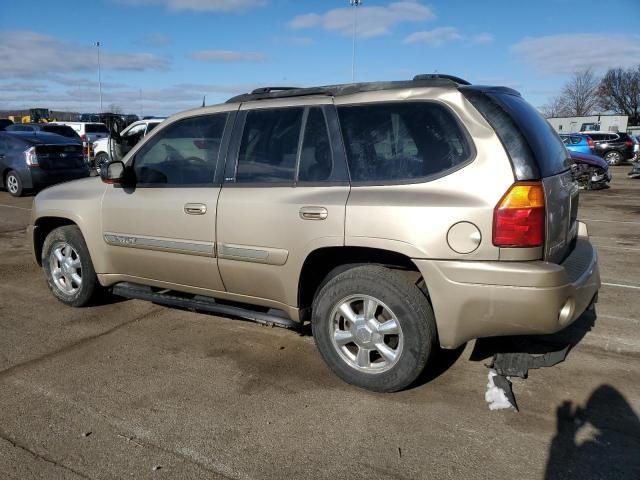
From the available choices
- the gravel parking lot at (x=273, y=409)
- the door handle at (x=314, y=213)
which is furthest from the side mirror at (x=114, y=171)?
the door handle at (x=314, y=213)

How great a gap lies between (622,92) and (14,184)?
7425cm

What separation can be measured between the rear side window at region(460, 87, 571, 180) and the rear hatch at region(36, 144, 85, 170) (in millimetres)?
12356

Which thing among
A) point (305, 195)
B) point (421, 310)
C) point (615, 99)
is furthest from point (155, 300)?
point (615, 99)

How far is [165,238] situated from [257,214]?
0.91 metres

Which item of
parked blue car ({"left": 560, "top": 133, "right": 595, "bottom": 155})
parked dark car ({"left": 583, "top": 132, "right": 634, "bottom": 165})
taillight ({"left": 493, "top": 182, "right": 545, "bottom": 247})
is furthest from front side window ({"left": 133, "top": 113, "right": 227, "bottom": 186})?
parked dark car ({"left": 583, "top": 132, "right": 634, "bottom": 165})

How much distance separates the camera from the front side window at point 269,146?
12.0 feet

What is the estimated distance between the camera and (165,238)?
4117 mm

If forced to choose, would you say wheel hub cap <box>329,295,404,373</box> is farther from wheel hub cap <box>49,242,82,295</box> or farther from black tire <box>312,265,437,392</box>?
wheel hub cap <box>49,242,82,295</box>

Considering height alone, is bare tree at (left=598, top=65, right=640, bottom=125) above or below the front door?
above

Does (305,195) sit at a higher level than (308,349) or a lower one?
higher

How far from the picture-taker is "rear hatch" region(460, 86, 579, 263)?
292 cm

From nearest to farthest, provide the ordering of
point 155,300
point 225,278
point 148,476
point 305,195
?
point 148,476 → point 305,195 → point 225,278 → point 155,300

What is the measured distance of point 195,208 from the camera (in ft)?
12.9

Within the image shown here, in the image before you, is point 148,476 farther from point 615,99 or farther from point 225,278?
point 615,99
